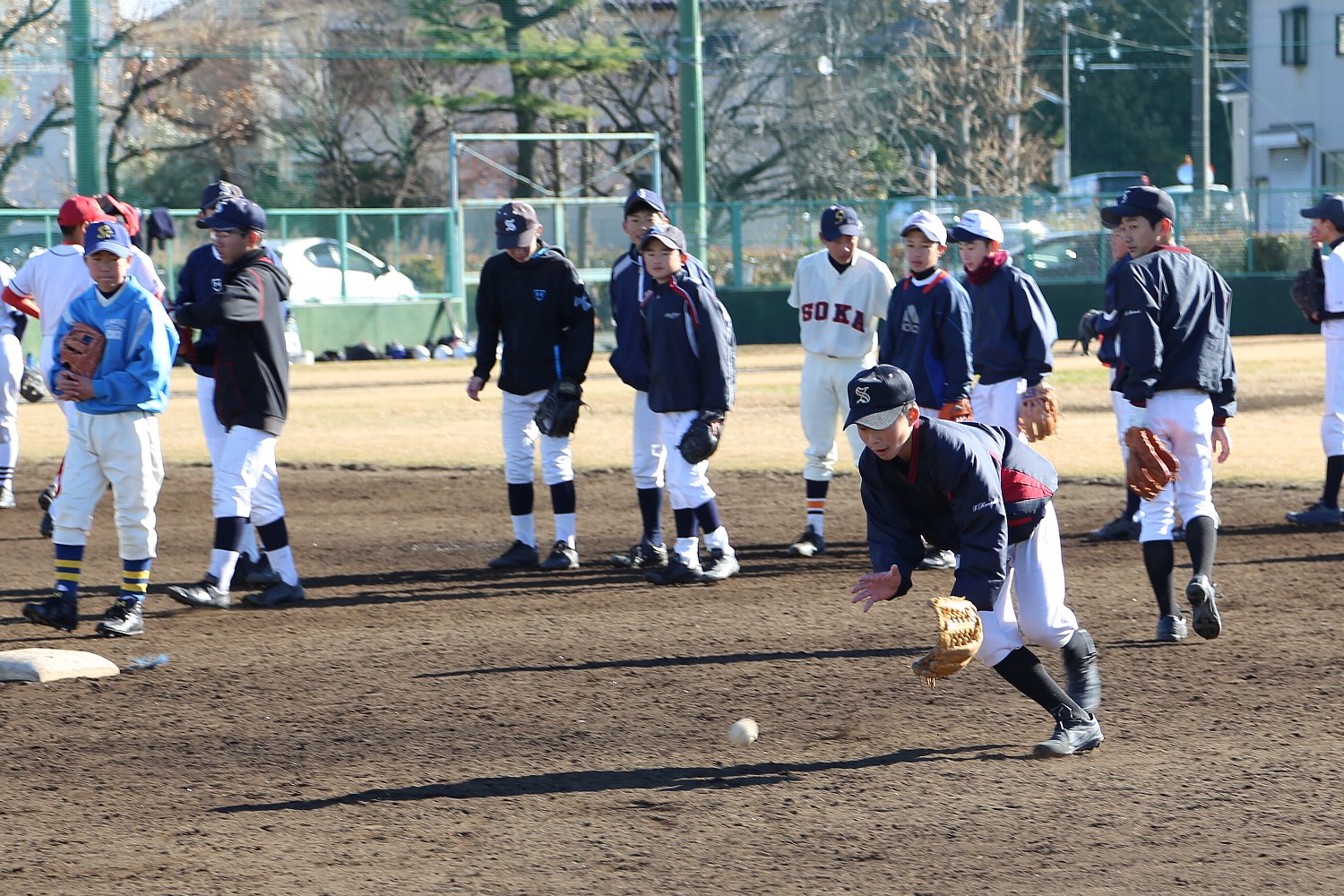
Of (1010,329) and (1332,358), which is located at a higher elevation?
(1010,329)

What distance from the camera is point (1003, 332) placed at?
8.62 meters

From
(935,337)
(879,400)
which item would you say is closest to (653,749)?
(879,400)

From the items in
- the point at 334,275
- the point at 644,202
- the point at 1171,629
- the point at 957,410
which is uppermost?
the point at 334,275

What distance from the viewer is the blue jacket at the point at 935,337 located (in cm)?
841

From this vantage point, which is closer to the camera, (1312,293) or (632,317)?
(632,317)

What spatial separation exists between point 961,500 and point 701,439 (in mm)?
3578

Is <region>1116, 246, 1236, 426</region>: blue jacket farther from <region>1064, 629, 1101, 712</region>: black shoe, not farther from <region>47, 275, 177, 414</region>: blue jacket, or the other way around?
<region>47, 275, 177, 414</region>: blue jacket

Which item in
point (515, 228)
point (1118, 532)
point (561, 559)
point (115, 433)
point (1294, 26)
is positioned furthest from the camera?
point (1294, 26)

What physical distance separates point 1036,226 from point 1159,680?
22996 millimetres

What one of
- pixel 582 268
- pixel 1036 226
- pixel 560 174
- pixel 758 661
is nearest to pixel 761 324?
pixel 582 268

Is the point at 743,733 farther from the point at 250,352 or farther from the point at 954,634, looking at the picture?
the point at 250,352

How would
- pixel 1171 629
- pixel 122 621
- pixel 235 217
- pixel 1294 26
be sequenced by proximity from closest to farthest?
pixel 1171 629 < pixel 122 621 < pixel 235 217 < pixel 1294 26

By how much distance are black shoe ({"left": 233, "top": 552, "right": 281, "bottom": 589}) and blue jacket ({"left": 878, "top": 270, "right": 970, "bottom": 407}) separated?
3692 mm

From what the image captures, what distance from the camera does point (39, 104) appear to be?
40.7 meters
